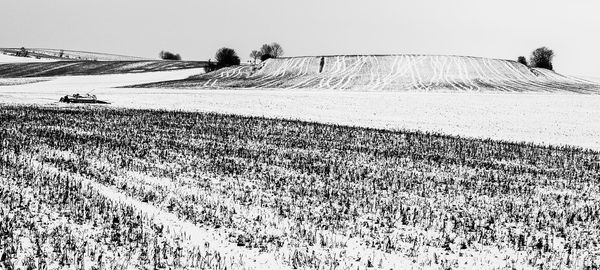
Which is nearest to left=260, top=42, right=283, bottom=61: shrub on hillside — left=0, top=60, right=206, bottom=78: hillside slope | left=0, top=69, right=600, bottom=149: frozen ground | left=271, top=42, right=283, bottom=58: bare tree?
left=271, top=42, right=283, bottom=58: bare tree

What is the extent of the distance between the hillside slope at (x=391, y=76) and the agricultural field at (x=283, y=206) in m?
56.6

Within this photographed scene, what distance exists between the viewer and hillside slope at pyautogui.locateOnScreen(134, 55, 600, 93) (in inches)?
3105

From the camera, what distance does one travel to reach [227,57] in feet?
403

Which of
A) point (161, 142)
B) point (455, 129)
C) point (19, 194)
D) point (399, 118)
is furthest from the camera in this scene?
point (399, 118)

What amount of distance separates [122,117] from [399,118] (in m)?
20.4

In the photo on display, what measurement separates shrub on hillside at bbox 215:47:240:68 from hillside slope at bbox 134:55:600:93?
12.7 m

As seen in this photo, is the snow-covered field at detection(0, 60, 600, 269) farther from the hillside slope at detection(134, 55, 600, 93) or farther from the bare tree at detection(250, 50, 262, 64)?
the bare tree at detection(250, 50, 262, 64)

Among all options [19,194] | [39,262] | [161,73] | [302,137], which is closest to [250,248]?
[39,262]

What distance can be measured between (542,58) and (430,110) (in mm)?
106272

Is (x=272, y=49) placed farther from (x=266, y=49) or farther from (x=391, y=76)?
(x=391, y=76)

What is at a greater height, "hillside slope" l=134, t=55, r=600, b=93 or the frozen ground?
"hillside slope" l=134, t=55, r=600, b=93

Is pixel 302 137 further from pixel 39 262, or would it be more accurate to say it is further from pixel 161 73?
pixel 161 73

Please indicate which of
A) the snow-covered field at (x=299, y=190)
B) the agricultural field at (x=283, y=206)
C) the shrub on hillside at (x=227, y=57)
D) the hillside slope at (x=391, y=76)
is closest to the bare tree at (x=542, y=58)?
the hillside slope at (x=391, y=76)

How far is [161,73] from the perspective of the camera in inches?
4444
